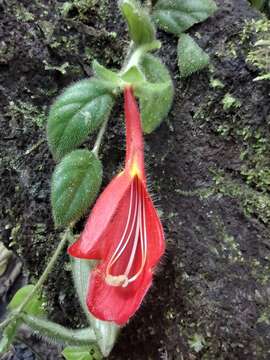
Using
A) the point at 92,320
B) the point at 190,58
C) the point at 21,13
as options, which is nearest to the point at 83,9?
the point at 21,13

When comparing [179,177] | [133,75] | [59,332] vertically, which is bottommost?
[59,332]

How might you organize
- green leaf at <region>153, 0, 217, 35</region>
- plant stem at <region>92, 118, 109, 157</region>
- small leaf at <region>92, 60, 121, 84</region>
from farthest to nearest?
green leaf at <region>153, 0, 217, 35</region> → plant stem at <region>92, 118, 109, 157</region> → small leaf at <region>92, 60, 121, 84</region>

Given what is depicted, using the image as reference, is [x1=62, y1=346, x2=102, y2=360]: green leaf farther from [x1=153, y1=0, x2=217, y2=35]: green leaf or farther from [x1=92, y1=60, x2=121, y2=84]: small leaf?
[x1=153, y1=0, x2=217, y2=35]: green leaf

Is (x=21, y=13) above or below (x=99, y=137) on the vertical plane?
above

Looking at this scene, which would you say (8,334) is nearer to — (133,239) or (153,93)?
(133,239)

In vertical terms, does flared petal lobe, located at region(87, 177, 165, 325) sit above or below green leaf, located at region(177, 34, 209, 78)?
below

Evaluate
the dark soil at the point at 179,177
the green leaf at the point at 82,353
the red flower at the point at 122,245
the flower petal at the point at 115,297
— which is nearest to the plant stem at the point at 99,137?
the dark soil at the point at 179,177

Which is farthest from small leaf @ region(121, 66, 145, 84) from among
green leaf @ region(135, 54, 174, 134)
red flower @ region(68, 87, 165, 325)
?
red flower @ region(68, 87, 165, 325)
